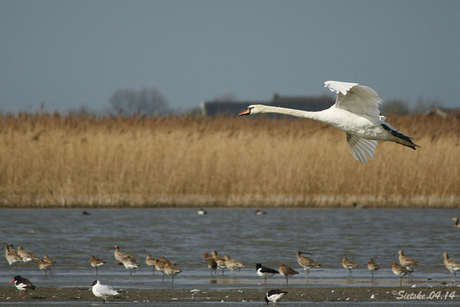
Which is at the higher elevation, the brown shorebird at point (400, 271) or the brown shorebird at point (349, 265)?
the brown shorebird at point (400, 271)

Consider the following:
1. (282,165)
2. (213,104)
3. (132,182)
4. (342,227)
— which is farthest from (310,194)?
(213,104)

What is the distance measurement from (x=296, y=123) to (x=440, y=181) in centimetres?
453

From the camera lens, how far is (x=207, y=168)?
16266mm

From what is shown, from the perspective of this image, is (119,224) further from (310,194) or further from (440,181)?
(440,181)

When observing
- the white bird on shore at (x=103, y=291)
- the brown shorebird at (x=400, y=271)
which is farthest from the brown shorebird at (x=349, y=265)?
the white bird on shore at (x=103, y=291)

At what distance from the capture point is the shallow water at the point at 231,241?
382 inches

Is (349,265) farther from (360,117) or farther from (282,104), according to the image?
(282,104)

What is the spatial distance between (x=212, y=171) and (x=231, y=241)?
12.0ft

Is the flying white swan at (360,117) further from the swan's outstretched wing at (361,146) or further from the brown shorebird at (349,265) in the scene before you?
the brown shorebird at (349,265)

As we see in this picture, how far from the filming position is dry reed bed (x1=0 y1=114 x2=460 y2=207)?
1578 cm

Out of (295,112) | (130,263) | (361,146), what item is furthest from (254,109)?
(130,263)

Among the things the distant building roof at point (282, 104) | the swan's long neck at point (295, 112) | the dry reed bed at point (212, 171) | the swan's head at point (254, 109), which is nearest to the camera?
the swan's long neck at point (295, 112)

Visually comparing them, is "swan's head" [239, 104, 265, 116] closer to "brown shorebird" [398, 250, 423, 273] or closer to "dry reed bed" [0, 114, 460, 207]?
"brown shorebird" [398, 250, 423, 273]

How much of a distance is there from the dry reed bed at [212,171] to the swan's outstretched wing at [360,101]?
797 cm
